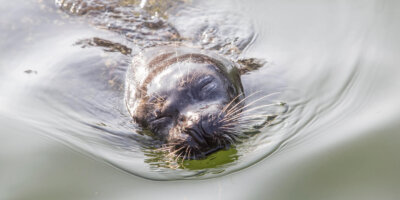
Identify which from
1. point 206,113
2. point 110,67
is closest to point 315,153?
point 206,113

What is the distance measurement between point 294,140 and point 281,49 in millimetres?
1665

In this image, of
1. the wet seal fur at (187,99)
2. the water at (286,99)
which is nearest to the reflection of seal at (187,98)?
the wet seal fur at (187,99)

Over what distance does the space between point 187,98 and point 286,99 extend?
1011 millimetres

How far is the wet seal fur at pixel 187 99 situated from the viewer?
14.0 ft

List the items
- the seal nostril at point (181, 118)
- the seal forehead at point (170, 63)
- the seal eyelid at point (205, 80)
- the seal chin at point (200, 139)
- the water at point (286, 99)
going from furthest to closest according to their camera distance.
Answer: the seal forehead at point (170, 63)
the seal eyelid at point (205, 80)
the seal nostril at point (181, 118)
the seal chin at point (200, 139)
the water at point (286, 99)

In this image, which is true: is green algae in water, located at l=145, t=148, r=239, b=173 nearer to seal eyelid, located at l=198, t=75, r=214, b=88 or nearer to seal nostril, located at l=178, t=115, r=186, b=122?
seal nostril, located at l=178, t=115, r=186, b=122

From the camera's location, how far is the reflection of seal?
4.25 meters

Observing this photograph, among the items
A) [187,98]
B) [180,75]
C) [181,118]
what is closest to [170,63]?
[180,75]

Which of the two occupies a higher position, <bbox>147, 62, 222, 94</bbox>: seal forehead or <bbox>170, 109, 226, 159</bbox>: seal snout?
<bbox>147, 62, 222, 94</bbox>: seal forehead

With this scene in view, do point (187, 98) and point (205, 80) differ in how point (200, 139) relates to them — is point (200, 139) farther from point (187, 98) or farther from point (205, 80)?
point (205, 80)

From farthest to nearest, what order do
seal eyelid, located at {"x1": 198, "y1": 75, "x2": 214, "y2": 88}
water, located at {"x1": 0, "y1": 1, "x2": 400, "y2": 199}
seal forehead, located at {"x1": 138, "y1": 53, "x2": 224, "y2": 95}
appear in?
seal forehead, located at {"x1": 138, "y1": 53, "x2": 224, "y2": 95} → seal eyelid, located at {"x1": 198, "y1": 75, "x2": 214, "y2": 88} → water, located at {"x1": 0, "y1": 1, "x2": 400, "y2": 199}

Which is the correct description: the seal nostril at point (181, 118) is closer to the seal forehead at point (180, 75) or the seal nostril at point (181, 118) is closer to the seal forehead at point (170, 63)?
the seal forehead at point (180, 75)

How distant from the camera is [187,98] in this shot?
4.59 metres

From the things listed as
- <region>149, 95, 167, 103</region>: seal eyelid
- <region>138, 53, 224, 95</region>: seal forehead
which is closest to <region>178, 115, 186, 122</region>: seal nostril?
<region>149, 95, 167, 103</region>: seal eyelid
